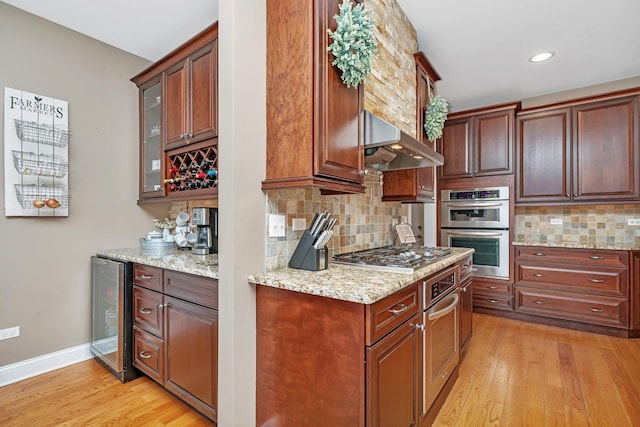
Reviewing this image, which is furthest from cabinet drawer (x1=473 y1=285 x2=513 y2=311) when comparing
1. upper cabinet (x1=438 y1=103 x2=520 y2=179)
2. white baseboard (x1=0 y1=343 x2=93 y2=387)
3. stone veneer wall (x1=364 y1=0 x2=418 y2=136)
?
white baseboard (x1=0 y1=343 x2=93 y2=387)

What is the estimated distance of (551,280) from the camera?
343 centimetres

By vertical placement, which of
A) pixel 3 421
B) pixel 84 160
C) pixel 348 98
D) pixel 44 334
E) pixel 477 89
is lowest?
pixel 3 421

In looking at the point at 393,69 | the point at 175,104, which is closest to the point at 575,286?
the point at 393,69

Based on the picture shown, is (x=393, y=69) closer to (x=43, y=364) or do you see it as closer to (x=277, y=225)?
(x=277, y=225)

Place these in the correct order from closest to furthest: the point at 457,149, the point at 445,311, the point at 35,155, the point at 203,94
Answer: the point at 445,311, the point at 203,94, the point at 35,155, the point at 457,149

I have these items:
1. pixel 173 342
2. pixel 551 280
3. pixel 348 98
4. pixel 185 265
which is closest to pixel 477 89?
pixel 551 280

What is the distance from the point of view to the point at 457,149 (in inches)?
157

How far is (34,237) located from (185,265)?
151 centimetres

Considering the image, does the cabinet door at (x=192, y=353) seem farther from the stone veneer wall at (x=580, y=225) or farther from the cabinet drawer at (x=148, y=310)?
the stone veneer wall at (x=580, y=225)

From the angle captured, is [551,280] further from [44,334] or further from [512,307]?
[44,334]

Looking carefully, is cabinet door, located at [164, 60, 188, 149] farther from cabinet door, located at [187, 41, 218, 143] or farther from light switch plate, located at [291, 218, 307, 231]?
light switch plate, located at [291, 218, 307, 231]

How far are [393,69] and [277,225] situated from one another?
1.58 m

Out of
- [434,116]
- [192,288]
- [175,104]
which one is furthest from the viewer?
[434,116]

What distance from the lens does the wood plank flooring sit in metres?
1.87
